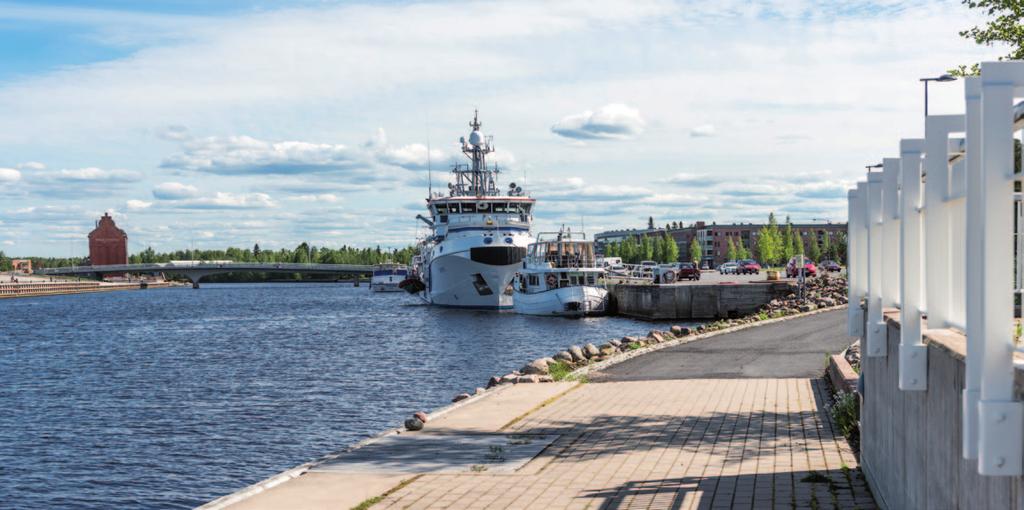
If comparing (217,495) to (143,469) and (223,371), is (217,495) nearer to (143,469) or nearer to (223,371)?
(143,469)

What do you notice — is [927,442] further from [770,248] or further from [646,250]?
[646,250]

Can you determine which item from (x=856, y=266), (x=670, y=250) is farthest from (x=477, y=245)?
(x=670, y=250)

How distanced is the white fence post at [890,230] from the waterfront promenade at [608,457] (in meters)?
2.05

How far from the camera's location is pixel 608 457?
11.6m

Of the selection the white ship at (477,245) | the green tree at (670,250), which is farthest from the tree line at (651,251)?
the white ship at (477,245)

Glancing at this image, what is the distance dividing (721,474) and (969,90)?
6615mm

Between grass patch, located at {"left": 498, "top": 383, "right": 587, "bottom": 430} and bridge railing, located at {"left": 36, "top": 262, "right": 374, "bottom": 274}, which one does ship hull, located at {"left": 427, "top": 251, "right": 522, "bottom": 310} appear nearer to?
grass patch, located at {"left": 498, "top": 383, "right": 587, "bottom": 430}

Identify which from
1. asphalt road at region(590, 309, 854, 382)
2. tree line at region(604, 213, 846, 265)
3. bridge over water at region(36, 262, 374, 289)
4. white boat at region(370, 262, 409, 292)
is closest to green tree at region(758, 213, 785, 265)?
tree line at region(604, 213, 846, 265)

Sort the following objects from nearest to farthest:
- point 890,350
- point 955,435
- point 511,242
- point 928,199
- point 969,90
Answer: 1. point 969,90
2. point 955,435
3. point 928,199
4. point 890,350
5. point 511,242

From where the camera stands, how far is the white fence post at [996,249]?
4.20 m

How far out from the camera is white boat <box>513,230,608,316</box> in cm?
6650

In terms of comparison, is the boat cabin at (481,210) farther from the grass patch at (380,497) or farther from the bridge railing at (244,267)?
the bridge railing at (244,267)

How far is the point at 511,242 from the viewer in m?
74.6

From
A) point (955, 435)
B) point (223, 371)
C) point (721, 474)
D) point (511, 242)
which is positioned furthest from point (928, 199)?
point (511, 242)
